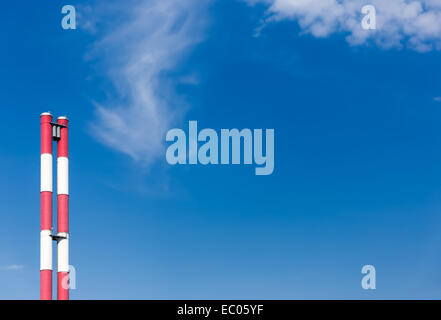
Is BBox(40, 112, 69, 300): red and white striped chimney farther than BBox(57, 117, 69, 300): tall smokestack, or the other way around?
BBox(57, 117, 69, 300): tall smokestack

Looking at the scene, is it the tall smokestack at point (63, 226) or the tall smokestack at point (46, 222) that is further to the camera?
the tall smokestack at point (63, 226)

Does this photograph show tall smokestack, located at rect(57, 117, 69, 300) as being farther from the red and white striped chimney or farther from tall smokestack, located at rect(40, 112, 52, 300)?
tall smokestack, located at rect(40, 112, 52, 300)

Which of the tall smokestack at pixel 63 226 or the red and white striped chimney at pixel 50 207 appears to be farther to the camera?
the tall smokestack at pixel 63 226

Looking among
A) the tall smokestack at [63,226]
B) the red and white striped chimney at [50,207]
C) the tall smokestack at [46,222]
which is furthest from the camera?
the tall smokestack at [63,226]

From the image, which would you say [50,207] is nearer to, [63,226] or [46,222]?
[46,222]

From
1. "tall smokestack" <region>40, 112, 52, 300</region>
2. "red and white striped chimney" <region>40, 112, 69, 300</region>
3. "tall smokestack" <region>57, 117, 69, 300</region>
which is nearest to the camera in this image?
"tall smokestack" <region>40, 112, 52, 300</region>

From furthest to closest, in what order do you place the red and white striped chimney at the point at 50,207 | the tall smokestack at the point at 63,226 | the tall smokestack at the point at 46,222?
1. the tall smokestack at the point at 63,226
2. the red and white striped chimney at the point at 50,207
3. the tall smokestack at the point at 46,222

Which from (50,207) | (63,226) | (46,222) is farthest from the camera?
(63,226)

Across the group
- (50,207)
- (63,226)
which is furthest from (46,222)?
(63,226)

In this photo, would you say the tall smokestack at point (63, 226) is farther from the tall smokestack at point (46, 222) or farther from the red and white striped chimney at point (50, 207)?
the tall smokestack at point (46, 222)

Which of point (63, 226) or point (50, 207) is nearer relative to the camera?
point (50, 207)

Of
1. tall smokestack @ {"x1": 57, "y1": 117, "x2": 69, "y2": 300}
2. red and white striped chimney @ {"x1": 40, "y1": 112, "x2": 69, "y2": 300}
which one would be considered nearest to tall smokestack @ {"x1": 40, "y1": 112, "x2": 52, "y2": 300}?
red and white striped chimney @ {"x1": 40, "y1": 112, "x2": 69, "y2": 300}

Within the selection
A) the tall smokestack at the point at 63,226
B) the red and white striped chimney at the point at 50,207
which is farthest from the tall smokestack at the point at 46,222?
the tall smokestack at the point at 63,226
